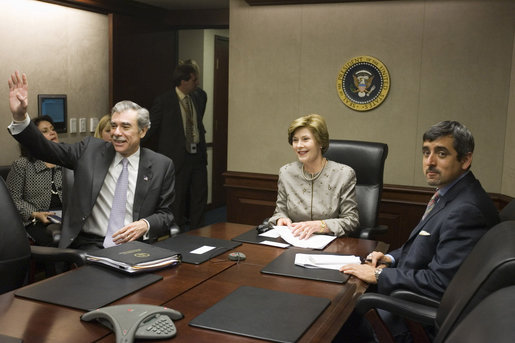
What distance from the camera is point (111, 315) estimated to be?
1605mm

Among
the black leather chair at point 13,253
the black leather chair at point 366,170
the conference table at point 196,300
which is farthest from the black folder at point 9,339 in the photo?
the black leather chair at point 366,170

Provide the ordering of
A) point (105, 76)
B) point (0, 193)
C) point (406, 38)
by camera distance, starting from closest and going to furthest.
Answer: point (0, 193) < point (406, 38) < point (105, 76)

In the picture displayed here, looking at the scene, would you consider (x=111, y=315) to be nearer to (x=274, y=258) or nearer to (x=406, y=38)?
(x=274, y=258)

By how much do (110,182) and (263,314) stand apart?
152cm

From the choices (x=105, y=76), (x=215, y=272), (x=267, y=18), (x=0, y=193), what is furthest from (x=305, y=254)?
(x=105, y=76)

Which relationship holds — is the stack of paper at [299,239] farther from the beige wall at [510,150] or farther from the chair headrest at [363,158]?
the beige wall at [510,150]

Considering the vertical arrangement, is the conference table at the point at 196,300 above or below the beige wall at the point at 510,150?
below

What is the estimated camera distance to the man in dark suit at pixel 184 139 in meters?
5.39

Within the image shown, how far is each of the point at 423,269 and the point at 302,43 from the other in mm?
2833

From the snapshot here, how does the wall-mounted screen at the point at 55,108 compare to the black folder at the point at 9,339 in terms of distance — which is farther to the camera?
the wall-mounted screen at the point at 55,108

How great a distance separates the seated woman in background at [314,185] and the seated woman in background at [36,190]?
69.8 inches

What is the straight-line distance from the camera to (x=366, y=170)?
3.51 metres

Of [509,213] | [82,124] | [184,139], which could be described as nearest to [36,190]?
[82,124]

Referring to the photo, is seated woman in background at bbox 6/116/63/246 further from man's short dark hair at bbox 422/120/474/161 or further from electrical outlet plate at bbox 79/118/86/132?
man's short dark hair at bbox 422/120/474/161
